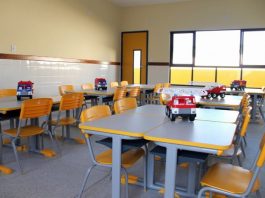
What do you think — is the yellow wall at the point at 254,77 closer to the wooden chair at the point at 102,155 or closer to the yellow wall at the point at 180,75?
the yellow wall at the point at 180,75

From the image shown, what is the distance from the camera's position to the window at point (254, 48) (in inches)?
292

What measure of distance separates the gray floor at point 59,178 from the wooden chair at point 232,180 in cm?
71

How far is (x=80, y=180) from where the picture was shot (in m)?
2.66

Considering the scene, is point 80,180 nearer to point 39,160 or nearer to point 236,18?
point 39,160

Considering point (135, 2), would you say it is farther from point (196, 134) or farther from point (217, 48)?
point (196, 134)

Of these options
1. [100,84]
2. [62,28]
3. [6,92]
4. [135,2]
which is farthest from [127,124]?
[135,2]

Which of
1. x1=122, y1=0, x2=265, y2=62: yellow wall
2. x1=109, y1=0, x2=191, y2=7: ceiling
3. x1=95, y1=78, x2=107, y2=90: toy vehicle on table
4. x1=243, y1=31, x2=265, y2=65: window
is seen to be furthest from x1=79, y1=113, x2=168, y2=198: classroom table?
x1=109, y1=0, x2=191, y2=7: ceiling

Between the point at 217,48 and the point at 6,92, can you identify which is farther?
the point at 217,48

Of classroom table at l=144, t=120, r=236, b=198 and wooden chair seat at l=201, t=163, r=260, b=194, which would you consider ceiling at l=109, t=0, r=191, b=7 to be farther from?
wooden chair seat at l=201, t=163, r=260, b=194

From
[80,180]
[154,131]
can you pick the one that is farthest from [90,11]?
[154,131]

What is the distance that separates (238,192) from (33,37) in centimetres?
521

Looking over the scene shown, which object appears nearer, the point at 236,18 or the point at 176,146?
the point at 176,146

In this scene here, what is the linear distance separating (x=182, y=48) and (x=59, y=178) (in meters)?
6.59

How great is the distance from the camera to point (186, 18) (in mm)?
8125
